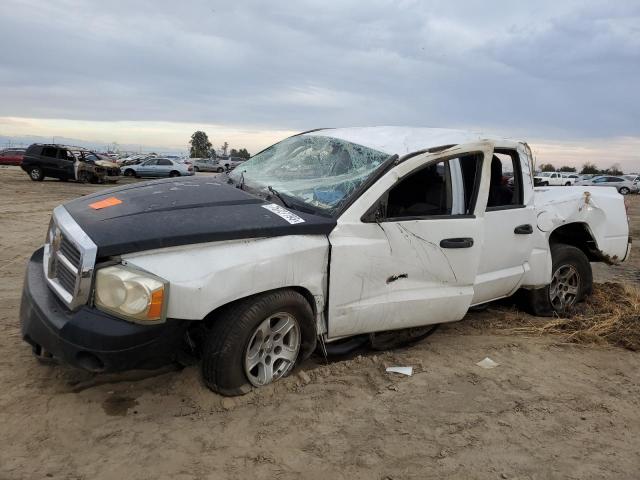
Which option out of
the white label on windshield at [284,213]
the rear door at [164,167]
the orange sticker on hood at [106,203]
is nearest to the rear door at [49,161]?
the rear door at [164,167]

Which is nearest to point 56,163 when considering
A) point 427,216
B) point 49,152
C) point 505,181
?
point 49,152

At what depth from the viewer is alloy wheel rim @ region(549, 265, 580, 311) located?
536cm

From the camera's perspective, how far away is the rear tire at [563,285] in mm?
5234

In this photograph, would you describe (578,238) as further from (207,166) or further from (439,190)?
(207,166)

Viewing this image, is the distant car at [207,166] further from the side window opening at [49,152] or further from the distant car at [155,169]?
the side window opening at [49,152]

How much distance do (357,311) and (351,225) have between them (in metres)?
0.59

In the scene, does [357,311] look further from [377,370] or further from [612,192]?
[612,192]

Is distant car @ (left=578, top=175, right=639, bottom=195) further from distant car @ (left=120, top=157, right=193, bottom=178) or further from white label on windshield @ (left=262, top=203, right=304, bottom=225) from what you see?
white label on windshield @ (left=262, top=203, right=304, bottom=225)

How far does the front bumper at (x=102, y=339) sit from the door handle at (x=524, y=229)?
298 cm

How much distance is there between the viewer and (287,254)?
3.13 metres

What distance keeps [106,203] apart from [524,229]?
3.40 meters

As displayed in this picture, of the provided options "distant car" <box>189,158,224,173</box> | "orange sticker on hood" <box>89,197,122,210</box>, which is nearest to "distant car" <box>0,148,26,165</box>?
"distant car" <box>189,158,224,173</box>

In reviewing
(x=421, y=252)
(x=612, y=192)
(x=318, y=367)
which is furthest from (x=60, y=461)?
(x=612, y=192)

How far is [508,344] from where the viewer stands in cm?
446
